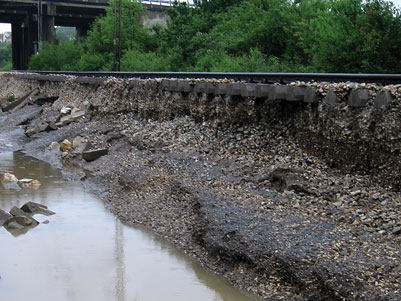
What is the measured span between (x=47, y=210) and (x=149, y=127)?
5.96 m

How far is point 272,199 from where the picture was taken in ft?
31.0

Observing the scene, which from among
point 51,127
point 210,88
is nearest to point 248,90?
point 210,88

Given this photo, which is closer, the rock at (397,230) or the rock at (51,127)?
the rock at (397,230)

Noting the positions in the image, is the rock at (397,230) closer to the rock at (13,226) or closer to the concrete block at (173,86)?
the rock at (13,226)

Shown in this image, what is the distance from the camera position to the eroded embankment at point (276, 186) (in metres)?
7.17

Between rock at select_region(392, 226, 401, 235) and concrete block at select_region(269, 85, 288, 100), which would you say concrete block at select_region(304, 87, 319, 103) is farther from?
rock at select_region(392, 226, 401, 235)

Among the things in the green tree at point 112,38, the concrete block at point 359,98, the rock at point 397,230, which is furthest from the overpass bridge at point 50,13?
the rock at point 397,230

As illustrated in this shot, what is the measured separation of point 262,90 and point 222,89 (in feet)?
5.74

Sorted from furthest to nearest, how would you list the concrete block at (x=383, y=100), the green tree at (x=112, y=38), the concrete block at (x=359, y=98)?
the green tree at (x=112, y=38) → the concrete block at (x=359, y=98) → the concrete block at (x=383, y=100)

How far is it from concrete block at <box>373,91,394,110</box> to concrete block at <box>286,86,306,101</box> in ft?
6.49

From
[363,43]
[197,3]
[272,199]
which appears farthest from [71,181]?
[197,3]

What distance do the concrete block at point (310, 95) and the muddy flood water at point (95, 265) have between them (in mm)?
3751

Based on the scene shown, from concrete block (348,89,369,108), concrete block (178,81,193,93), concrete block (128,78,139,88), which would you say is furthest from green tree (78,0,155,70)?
concrete block (348,89,369,108)

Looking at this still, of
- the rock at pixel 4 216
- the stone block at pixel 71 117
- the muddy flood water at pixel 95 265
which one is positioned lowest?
the muddy flood water at pixel 95 265
